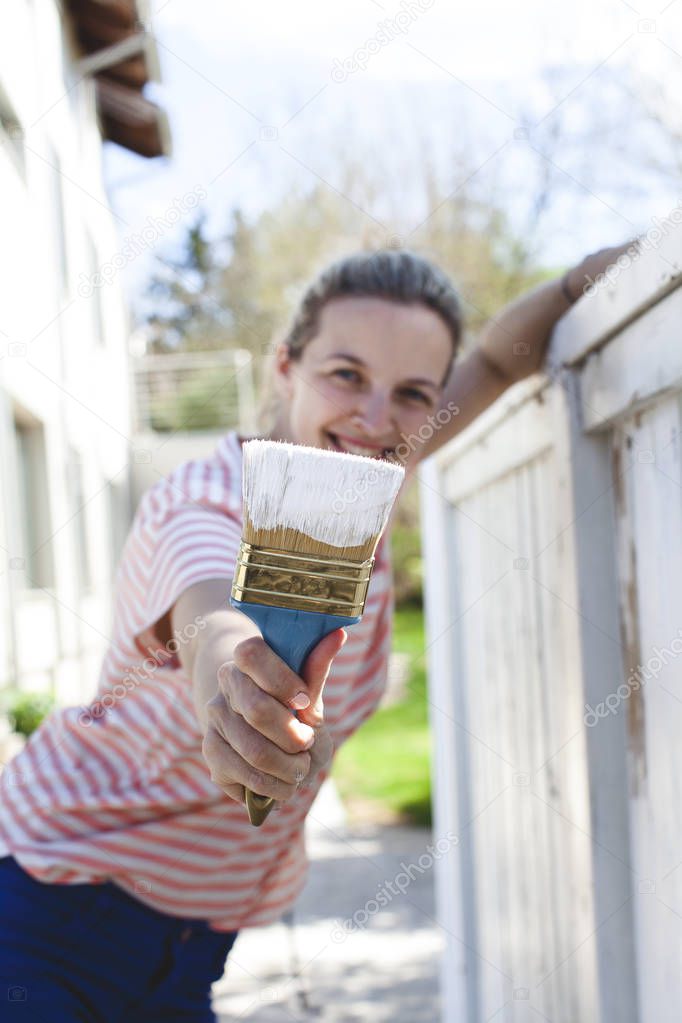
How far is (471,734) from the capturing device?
11.8 feet

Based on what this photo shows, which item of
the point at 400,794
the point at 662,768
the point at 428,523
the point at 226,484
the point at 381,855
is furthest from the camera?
the point at 400,794

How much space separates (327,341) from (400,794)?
9033 millimetres

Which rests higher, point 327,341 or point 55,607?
point 327,341

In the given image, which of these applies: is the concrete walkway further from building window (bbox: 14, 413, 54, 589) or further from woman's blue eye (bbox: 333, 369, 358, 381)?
woman's blue eye (bbox: 333, 369, 358, 381)

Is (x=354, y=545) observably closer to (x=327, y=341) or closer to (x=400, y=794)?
(x=327, y=341)

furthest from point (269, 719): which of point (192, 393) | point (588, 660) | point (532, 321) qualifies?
point (192, 393)

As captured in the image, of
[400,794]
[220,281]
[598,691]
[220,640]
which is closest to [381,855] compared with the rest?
[400,794]

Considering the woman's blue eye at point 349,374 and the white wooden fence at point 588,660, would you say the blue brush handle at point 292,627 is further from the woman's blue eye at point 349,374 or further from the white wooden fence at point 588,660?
the woman's blue eye at point 349,374

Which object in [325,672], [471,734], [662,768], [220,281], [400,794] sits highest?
[220,281]

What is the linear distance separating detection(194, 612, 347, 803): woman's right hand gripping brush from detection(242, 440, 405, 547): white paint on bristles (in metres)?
0.11

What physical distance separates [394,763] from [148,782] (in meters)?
10.4

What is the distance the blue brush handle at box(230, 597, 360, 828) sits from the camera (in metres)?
1.09

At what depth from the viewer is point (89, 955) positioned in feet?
5.98

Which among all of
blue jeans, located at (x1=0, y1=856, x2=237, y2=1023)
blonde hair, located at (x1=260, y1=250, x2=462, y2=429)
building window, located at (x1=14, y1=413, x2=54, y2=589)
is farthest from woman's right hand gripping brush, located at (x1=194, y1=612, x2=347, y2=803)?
building window, located at (x1=14, y1=413, x2=54, y2=589)
